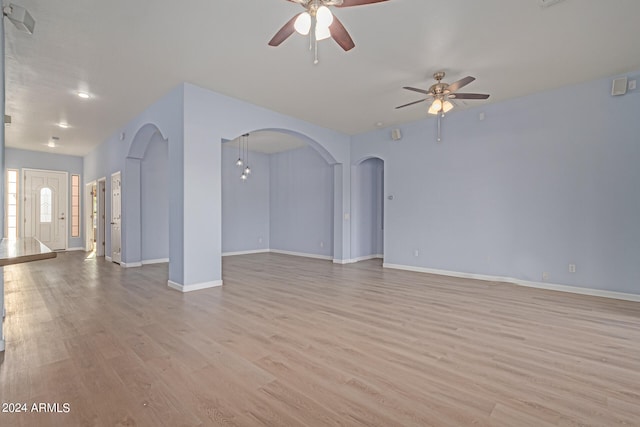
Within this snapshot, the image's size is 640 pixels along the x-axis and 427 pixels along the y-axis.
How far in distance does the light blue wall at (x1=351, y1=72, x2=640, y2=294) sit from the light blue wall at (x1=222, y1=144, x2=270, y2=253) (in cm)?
426

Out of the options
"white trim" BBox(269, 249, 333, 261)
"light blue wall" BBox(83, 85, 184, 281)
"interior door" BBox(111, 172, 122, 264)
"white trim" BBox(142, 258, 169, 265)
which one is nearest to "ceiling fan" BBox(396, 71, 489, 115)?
"light blue wall" BBox(83, 85, 184, 281)

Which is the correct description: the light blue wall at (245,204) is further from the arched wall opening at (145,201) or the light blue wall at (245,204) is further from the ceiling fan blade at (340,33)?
the ceiling fan blade at (340,33)

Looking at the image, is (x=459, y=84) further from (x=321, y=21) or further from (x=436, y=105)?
(x=321, y=21)

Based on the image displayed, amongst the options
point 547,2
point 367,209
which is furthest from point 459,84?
point 367,209

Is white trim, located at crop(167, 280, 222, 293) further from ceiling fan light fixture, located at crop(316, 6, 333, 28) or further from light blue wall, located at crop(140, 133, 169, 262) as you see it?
ceiling fan light fixture, located at crop(316, 6, 333, 28)

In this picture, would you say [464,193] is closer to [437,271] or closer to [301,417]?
[437,271]

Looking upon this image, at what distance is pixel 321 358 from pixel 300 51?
128 inches

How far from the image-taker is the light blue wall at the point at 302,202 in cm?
801

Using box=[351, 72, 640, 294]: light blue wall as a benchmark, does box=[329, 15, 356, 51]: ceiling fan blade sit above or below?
above

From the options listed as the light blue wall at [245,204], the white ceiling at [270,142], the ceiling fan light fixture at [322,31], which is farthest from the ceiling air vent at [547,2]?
the light blue wall at [245,204]

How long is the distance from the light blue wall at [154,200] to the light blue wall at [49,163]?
15.4ft

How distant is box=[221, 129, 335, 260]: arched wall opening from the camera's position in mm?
8023

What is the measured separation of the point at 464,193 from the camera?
18.3 feet

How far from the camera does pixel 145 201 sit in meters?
6.84
